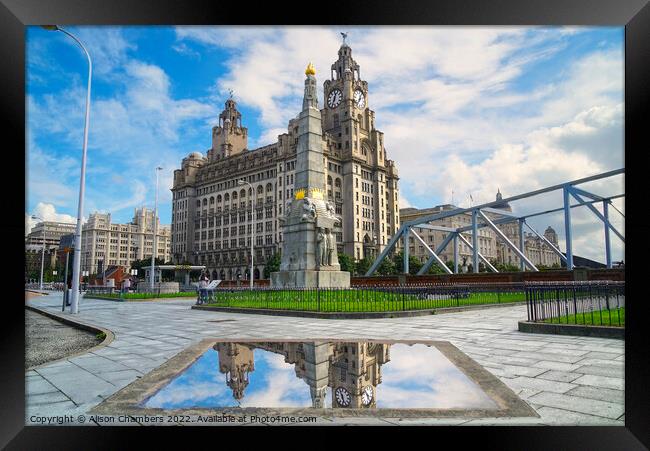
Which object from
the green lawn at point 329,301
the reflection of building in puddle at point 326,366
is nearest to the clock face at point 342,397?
the reflection of building in puddle at point 326,366

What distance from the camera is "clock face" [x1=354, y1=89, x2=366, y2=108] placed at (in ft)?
297

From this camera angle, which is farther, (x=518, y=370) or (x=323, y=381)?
(x=518, y=370)

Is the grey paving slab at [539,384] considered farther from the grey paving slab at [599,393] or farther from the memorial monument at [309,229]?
the memorial monument at [309,229]

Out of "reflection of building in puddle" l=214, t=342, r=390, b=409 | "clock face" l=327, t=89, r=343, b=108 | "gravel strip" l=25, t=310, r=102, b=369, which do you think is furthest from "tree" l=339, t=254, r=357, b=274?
"reflection of building in puddle" l=214, t=342, r=390, b=409

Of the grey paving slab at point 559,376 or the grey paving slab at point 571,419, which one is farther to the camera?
the grey paving slab at point 559,376

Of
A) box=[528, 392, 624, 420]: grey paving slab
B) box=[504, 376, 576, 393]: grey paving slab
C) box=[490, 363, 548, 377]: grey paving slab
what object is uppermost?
box=[528, 392, 624, 420]: grey paving slab

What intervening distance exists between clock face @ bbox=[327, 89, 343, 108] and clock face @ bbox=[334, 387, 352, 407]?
296ft

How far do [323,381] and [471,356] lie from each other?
2996mm

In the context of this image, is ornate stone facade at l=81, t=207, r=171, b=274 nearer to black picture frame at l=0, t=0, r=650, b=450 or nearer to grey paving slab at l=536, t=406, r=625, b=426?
black picture frame at l=0, t=0, r=650, b=450

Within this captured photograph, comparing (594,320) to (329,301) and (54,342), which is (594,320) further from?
(54,342)

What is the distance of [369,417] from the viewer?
396 cm

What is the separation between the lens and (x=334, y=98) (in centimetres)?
9200

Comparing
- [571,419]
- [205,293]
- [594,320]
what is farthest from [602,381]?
[205,293]

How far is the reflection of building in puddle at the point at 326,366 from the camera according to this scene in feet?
15.2
